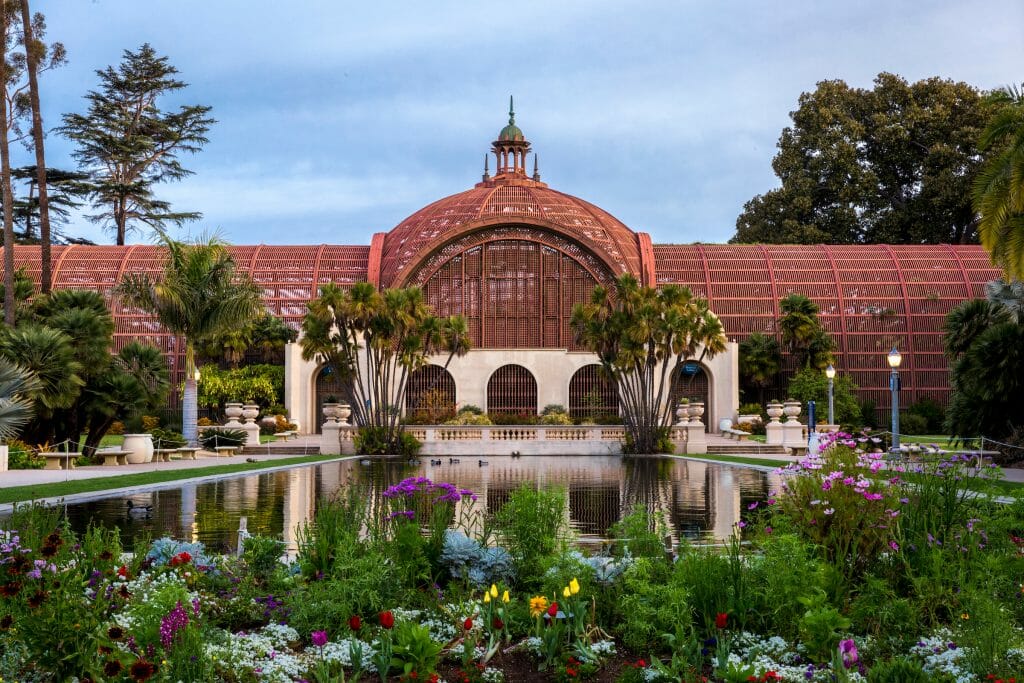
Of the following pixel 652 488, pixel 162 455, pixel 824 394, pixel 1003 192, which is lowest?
pixel 162 455

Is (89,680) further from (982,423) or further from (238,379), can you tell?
(238,379)

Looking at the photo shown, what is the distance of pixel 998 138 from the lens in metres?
20.8

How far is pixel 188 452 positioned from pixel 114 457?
4.19 m

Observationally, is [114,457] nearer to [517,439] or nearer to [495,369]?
[517,439]

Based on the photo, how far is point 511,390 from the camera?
157ft

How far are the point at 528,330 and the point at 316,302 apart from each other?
53.9ft

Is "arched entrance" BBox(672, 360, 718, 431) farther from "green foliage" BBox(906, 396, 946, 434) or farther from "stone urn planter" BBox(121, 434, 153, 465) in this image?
"stone urn planter" BBox(121, 434, 153, 465)

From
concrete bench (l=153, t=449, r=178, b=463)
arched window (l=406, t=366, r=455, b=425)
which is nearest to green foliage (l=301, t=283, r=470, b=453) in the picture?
concrete bench (l=153, t=449, r=178, b=463)

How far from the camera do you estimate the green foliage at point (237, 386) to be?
45656 millimetres

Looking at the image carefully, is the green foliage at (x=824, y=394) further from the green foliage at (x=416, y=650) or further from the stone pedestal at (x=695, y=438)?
the green foliage at (x=416, y=650)

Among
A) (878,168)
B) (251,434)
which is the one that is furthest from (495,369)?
(878,168)

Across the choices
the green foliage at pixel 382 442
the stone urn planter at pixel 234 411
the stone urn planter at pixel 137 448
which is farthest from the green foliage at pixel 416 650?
the stone urn planter at pixel 234 411

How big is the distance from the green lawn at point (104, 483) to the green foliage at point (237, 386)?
19.0m

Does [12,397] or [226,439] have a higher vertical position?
[12,397]
